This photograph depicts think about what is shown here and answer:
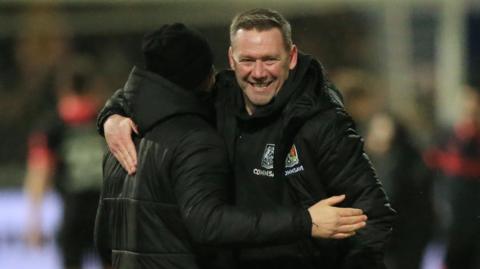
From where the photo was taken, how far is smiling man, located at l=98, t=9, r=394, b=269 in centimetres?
381

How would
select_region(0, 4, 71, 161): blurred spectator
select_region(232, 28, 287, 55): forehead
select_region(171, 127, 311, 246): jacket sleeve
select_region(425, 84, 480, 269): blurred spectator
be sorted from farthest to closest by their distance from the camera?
select_region(0, 4, 71, 161): blurred spectator < select_region(425, 84, 480, 269): blurred spectator < select_region(232, 28, 287, 55): forehead < select_region(171, 127, 311, 246): jacket sleeve

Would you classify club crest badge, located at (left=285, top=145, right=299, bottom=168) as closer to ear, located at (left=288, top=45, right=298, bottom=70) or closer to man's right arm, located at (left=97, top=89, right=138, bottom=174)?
ear, located at (left=288, top=45, right=298, bottom=70)

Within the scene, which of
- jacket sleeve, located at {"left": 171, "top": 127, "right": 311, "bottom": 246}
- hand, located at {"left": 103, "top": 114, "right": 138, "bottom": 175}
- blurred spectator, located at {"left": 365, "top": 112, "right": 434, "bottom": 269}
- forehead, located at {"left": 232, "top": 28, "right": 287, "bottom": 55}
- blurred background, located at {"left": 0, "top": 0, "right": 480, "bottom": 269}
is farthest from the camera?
blurred background, located at {"left": 0, "top": 0, "right": 480, "bottom": 269}

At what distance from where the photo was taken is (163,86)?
12.6 feet

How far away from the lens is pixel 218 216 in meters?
3.58

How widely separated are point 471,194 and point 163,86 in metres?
4.90

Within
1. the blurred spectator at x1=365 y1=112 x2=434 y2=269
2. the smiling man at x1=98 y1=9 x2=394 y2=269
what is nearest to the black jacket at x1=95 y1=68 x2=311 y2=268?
the smiling man at x1=98 y1=9 x2=394 y2=269

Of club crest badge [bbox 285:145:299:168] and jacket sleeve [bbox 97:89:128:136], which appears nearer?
club crest badge [bbox 285:145:299:168]

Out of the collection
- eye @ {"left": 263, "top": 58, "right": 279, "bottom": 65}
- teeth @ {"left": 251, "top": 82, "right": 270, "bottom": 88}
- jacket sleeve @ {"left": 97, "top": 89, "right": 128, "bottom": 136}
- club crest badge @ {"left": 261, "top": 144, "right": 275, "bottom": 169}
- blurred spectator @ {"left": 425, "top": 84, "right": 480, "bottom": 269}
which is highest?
eye @ {"left": 263, "top": 58, "right": 279, "bottom": 65}

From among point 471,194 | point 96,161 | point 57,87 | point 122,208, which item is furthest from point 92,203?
point 57,87

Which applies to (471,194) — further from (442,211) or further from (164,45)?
(164,45)

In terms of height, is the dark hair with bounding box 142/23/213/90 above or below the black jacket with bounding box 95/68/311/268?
above

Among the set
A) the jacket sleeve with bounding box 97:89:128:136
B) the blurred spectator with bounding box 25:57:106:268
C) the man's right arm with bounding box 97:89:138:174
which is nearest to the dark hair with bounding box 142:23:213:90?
the man's right arm with bounding box 97:89:138:174

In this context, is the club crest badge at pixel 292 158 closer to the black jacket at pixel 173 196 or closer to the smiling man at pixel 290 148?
the smiling man at pixel 290 148
